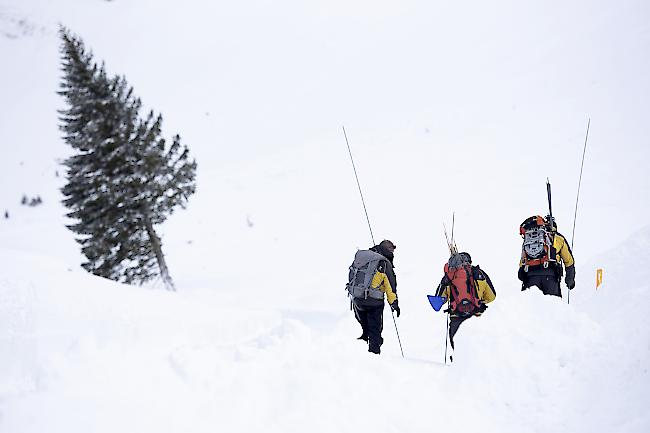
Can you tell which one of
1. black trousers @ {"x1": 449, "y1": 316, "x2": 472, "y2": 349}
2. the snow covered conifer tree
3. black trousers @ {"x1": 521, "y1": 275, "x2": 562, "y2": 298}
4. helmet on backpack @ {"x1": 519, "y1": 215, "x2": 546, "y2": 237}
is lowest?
Result: black trousers @ {"x1": 449, "y1": 316, "x2": 472, "y2": 349}

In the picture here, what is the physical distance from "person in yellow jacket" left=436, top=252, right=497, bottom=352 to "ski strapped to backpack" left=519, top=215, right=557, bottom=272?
3.70 feet

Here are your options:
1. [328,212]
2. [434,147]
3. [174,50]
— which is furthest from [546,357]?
[174,50]

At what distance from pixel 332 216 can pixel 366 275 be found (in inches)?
604

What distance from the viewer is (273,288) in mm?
15875

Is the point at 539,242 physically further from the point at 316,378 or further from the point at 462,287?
the point at 316,378

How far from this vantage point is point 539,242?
272 inches

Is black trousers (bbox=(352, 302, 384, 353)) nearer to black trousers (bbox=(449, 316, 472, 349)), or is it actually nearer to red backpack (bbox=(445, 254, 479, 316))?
black trousers (bbox=(449, 316, 472, 349))

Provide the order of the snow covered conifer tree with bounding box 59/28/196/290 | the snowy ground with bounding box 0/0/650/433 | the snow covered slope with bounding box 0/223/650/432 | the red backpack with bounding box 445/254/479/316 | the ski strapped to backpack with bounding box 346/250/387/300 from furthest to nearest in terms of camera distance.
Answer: the snow covered conifer tree with bounding box 59/28/196/290, the ski strapped to backpack with bounding box 346/250/387/300, the red backpack with bounding box 445/254/479/316, the snowy ground with bounding box 0/0/650/433, the snow covered slope with bounding box 0/223/650/432

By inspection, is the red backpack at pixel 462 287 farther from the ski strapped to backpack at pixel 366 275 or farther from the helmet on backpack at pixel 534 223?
the helmet on backpack at pixel 534 223

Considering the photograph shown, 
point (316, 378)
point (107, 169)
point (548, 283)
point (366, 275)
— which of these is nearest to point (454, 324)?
point (366, 275)

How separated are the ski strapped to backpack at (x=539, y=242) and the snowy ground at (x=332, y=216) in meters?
1.07

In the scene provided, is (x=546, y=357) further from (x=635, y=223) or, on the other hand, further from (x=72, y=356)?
(x=635, y=223)

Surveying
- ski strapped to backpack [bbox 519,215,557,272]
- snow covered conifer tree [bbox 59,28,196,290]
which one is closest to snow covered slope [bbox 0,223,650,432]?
ski strapped to backpack [bbox 519,215,557,272]

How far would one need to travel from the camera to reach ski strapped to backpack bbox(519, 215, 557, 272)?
22.6 feet
